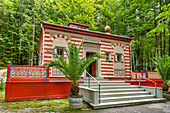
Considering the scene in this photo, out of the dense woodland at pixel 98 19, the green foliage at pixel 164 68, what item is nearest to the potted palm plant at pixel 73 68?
the green foliage at pixel 164 68

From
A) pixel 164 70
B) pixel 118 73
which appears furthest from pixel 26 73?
pixel 164 70

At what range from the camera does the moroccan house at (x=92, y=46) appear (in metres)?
9.38

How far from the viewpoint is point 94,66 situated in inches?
452

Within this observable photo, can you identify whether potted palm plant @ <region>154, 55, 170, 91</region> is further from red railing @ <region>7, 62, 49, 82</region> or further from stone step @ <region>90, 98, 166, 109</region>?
red railing @ <region>7, 62, 49, 82</region>

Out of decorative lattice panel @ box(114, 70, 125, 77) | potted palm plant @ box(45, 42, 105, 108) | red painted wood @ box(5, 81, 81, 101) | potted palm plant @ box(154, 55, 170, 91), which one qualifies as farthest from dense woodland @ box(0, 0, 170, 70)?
potted palm plant @ box(45, 42, 105, 108)

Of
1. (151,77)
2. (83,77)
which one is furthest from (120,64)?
(83,77)

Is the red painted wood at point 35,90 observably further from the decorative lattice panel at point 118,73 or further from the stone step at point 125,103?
the decorative lattice panel at point 118,73

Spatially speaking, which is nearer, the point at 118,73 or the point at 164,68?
the point at 164,68

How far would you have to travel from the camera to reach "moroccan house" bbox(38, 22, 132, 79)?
9.38m

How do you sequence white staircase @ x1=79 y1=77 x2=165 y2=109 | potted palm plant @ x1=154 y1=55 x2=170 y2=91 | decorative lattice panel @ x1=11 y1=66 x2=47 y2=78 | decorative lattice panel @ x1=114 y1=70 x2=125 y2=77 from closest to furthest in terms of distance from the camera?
white staircase @ x1=79 y1=77 x2=165 y2=109, decorative lattice panel @ x1=11 y1=66 x2=47 y2=78, potted palm plant @ x1=154 y1=55 x2=170 y2=91, decorative lattice panel @ x1=114 y1=70 x2=125 y2=77

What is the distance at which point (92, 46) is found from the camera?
1109cm

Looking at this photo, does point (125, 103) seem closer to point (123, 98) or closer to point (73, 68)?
point (123, 98)

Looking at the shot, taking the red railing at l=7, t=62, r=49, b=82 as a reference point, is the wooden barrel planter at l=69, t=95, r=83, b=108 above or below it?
below

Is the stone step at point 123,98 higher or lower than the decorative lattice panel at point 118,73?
lower
